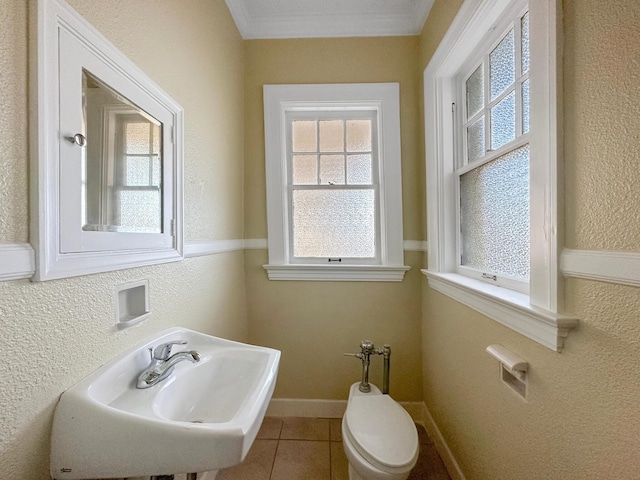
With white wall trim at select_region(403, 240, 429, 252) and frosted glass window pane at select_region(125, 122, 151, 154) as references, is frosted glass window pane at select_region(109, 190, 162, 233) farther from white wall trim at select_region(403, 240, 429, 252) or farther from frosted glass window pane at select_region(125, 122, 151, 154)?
white wall trim at select_region(403, 240, 429, 252)

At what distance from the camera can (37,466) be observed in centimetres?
56

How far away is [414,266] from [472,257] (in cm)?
39

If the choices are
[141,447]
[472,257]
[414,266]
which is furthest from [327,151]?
[141,447]

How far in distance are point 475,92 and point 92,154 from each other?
62.7 inches

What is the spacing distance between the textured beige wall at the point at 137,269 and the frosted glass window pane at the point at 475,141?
131 cm

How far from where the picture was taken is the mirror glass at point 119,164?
689mm

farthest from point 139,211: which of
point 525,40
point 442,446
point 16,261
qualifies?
point 442,446

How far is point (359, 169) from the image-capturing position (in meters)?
1.79

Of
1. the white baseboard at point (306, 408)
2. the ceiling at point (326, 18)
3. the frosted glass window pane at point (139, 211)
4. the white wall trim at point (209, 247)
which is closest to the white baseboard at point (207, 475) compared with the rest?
the white baseboard at point (306, 408)

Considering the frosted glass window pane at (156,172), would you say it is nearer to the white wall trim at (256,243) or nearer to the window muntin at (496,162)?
the white wall trim at (256,243)

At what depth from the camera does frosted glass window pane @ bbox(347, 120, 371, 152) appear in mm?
1793

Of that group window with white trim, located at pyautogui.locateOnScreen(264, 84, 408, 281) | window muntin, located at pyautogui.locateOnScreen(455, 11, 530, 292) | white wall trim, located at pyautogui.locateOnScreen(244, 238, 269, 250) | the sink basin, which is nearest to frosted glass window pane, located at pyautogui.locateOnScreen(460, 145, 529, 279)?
window muntin, located at pyautogui.locateOnScreen(455, 11, 530, 292)

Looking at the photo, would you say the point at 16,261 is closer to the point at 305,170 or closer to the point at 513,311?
the point at 513,311

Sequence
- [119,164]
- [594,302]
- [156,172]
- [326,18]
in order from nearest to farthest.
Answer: [594,302] → [119,164] → [156,172] → [326,18]
